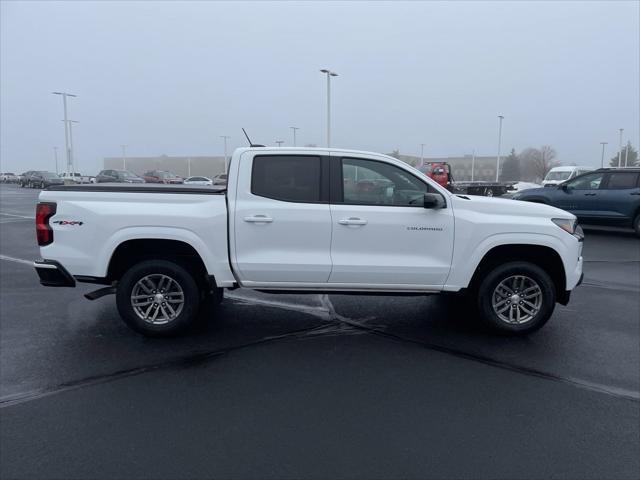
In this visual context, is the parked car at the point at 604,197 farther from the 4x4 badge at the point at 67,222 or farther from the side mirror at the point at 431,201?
the 4x4 badge at the point at 67,222

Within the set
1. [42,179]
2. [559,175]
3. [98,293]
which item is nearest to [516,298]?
[98,293]

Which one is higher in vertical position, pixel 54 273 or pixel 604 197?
pixel 604 197

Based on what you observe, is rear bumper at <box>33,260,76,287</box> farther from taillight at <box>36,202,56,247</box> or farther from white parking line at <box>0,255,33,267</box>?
white parking line at <box>0,255,33,267</box>

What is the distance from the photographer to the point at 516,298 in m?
5.35

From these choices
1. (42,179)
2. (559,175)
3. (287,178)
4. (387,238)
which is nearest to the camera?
(387,238)

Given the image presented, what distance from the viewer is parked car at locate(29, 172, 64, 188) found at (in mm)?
49756

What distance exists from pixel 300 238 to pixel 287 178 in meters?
0.67

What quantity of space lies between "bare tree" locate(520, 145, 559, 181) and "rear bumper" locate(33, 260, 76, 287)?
270ft

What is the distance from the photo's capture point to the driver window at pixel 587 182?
541 inches

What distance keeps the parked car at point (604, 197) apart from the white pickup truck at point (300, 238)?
9.44 m

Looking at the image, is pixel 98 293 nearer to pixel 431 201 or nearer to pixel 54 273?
pixel 54 273

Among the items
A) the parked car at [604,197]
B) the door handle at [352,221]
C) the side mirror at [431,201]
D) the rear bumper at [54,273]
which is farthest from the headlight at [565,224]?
the parked car at [604,197]

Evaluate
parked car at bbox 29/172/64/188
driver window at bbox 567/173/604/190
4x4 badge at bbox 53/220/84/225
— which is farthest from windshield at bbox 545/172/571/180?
parked car at bbox 29/172/64/188

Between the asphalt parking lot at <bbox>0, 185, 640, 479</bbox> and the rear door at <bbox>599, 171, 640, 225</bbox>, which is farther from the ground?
the rear door at <bbox>599, 171, 640, 225</bbox>
